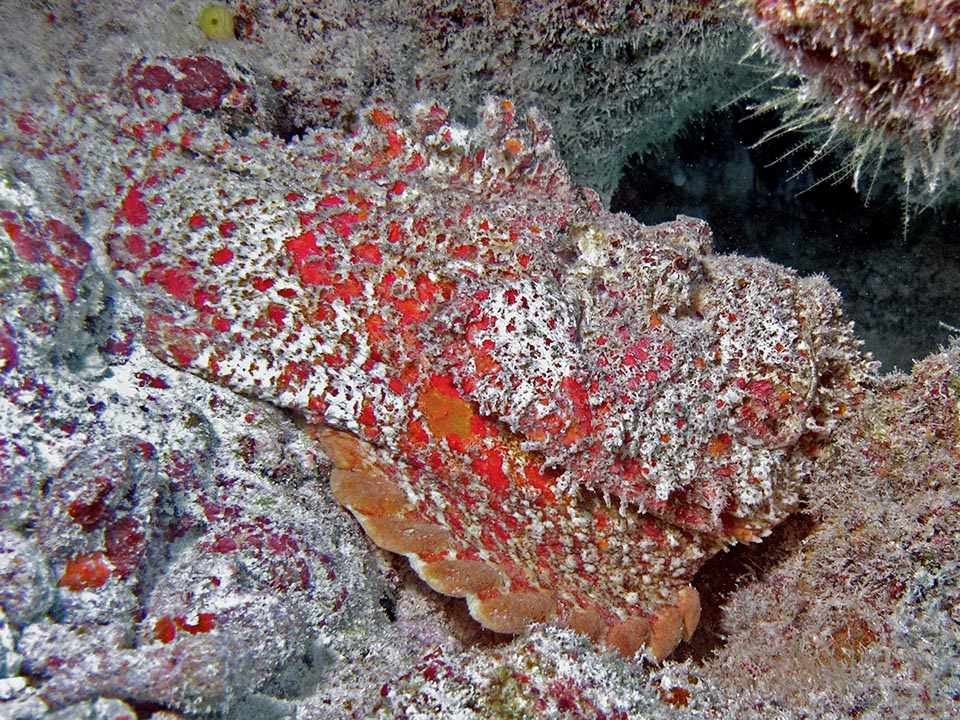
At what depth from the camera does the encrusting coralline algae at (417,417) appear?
6.49ft

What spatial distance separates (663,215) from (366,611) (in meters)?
3.51

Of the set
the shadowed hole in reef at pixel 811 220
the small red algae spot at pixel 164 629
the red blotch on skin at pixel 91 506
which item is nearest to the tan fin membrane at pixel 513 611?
the small red algae spot at pixel 164 629

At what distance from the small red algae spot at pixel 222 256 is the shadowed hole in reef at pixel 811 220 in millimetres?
2788

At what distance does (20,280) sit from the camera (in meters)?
2.21

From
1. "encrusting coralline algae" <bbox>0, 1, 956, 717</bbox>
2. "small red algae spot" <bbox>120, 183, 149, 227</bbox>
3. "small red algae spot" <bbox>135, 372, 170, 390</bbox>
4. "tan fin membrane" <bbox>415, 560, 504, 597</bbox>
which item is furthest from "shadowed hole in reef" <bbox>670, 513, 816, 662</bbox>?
"small red algae spot" <bbox>120, 183, 149, 227</bbox>

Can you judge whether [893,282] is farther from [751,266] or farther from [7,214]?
[7,214]

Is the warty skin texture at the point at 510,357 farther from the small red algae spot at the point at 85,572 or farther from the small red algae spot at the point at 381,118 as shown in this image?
the small red algae spot at the point at 85,572

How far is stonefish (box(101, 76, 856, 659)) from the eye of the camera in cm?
229

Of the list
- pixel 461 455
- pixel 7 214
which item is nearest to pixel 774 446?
pixel 461 455

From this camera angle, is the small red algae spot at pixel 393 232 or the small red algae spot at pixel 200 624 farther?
the small red algae spot at pixel 393 232

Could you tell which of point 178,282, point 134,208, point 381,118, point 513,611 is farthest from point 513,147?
point 513,611

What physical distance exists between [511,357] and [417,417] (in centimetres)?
49

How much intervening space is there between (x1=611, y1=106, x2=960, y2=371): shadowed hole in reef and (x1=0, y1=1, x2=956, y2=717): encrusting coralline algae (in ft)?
6.31

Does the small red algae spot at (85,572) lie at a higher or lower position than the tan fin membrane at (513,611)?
lower
